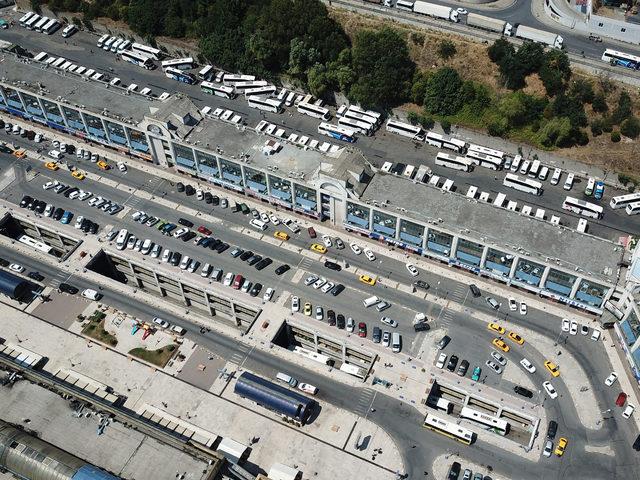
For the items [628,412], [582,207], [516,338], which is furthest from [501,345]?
[582,207]

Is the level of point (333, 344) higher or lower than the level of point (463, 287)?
lower

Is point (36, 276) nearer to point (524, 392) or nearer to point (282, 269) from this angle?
point (282, 269)

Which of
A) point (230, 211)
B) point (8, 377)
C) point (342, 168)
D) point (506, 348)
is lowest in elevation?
point (8, 377)

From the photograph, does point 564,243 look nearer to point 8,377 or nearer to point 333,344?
point 333,344

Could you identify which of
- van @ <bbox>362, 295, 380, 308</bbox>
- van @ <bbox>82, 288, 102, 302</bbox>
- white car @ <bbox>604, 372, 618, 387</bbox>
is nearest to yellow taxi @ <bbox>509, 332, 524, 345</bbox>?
white car @ <bbox>604, 372, 618, 387</bbox>

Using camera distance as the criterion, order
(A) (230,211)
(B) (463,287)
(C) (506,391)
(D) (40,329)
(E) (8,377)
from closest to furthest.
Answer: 1. (E) (8,377)
2. (C) (506,391)
3. (D) (40,329)
4. (B) (463,287)
5. (A) (230,211)

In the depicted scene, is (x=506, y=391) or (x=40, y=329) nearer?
(x=506, y=391)

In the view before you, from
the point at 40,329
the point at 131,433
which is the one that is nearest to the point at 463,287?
the point at 131,433
